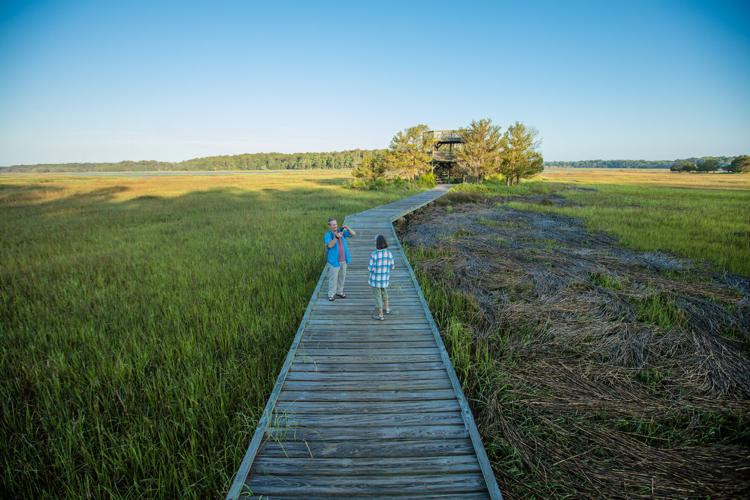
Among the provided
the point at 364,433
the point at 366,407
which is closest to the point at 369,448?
the point at 364,433

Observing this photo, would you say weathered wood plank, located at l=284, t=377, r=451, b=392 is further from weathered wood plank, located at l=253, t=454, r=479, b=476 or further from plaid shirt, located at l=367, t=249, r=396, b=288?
plaid shirt, located at l=367, t=249, r=396, b=288

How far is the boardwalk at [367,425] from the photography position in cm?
240

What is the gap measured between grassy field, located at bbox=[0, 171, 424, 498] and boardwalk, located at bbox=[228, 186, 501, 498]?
56cm

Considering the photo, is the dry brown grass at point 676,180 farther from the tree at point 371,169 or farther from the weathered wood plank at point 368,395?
the weathered wood plank at point 368,395

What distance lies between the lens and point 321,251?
10328 mm

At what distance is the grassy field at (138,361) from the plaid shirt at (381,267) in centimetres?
183

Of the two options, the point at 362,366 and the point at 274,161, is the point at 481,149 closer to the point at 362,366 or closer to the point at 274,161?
the point at 362,366

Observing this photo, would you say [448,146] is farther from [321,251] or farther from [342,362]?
[342,362]

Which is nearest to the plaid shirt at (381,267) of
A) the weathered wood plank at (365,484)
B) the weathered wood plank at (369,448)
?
the weathered wood plank at (369,448)

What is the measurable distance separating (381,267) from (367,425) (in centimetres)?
238

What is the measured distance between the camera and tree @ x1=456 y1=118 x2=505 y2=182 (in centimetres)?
3341

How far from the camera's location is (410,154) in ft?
112

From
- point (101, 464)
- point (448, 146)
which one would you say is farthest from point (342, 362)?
point (448, 146)

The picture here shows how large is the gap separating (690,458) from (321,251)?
9080 mm
